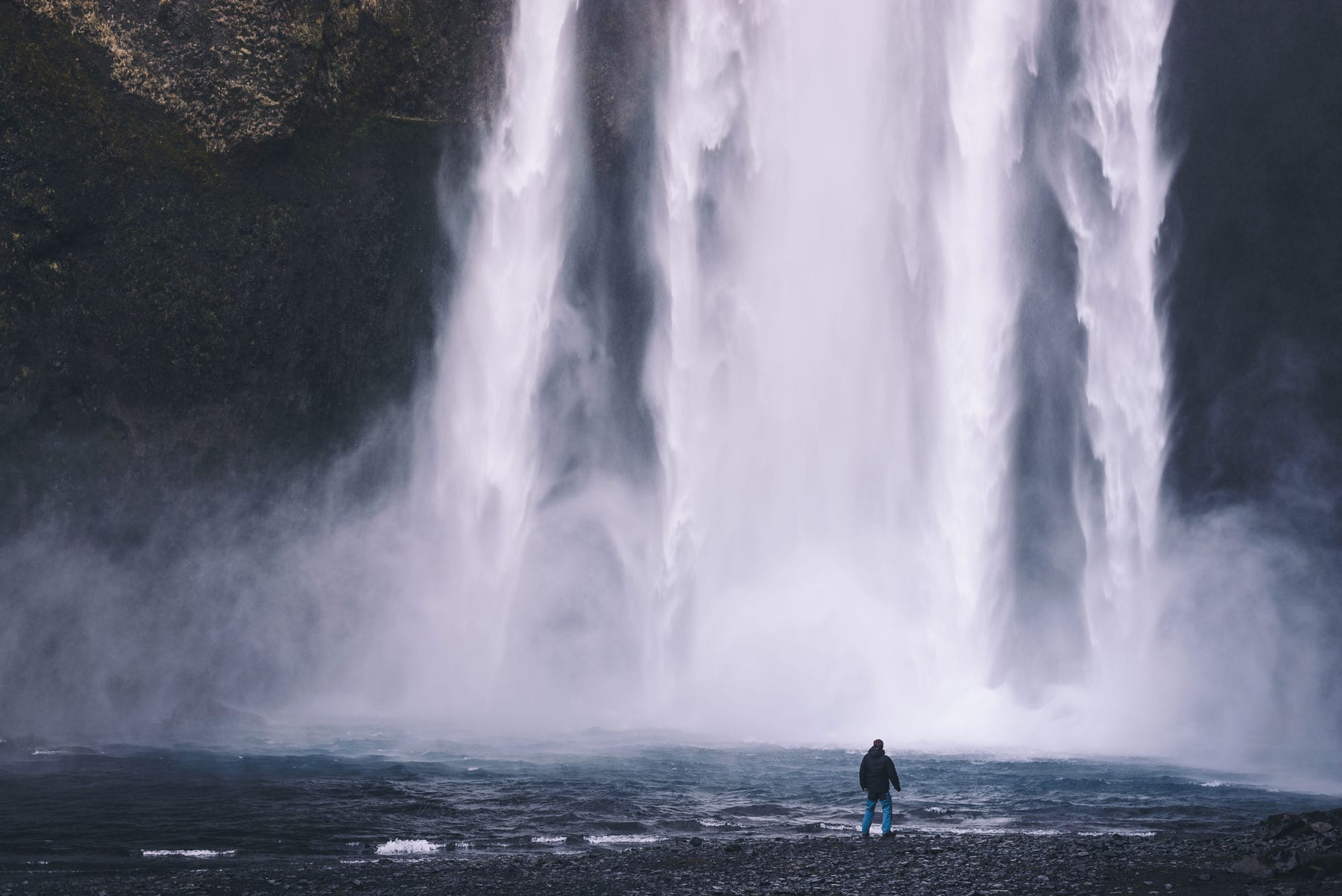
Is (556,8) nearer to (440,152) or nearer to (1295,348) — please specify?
(440,152)

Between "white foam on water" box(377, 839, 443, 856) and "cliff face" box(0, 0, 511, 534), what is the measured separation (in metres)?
18.2

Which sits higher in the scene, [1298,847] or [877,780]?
[877,780]

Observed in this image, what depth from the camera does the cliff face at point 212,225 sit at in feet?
92.4

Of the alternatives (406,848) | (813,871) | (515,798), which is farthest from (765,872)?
(515,798)

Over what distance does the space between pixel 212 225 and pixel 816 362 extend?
16593mm

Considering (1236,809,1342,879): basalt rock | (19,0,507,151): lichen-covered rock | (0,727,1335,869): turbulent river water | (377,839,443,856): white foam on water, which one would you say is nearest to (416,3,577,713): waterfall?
(19,0,507,151): lichen-covered rock

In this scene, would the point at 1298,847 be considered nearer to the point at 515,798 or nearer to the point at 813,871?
the point at 813,871

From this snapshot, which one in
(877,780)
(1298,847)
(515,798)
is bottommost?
(515,798)

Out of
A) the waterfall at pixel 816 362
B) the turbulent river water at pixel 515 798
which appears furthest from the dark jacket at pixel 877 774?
the waterfall at pixel 816 362

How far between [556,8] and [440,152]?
5568 mm

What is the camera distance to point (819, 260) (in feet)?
113

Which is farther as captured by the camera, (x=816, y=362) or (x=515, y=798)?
(x=816, y=362)

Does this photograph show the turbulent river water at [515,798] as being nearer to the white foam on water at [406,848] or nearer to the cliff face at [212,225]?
the white foam on water at [406,848]

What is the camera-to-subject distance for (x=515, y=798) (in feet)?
58.3
